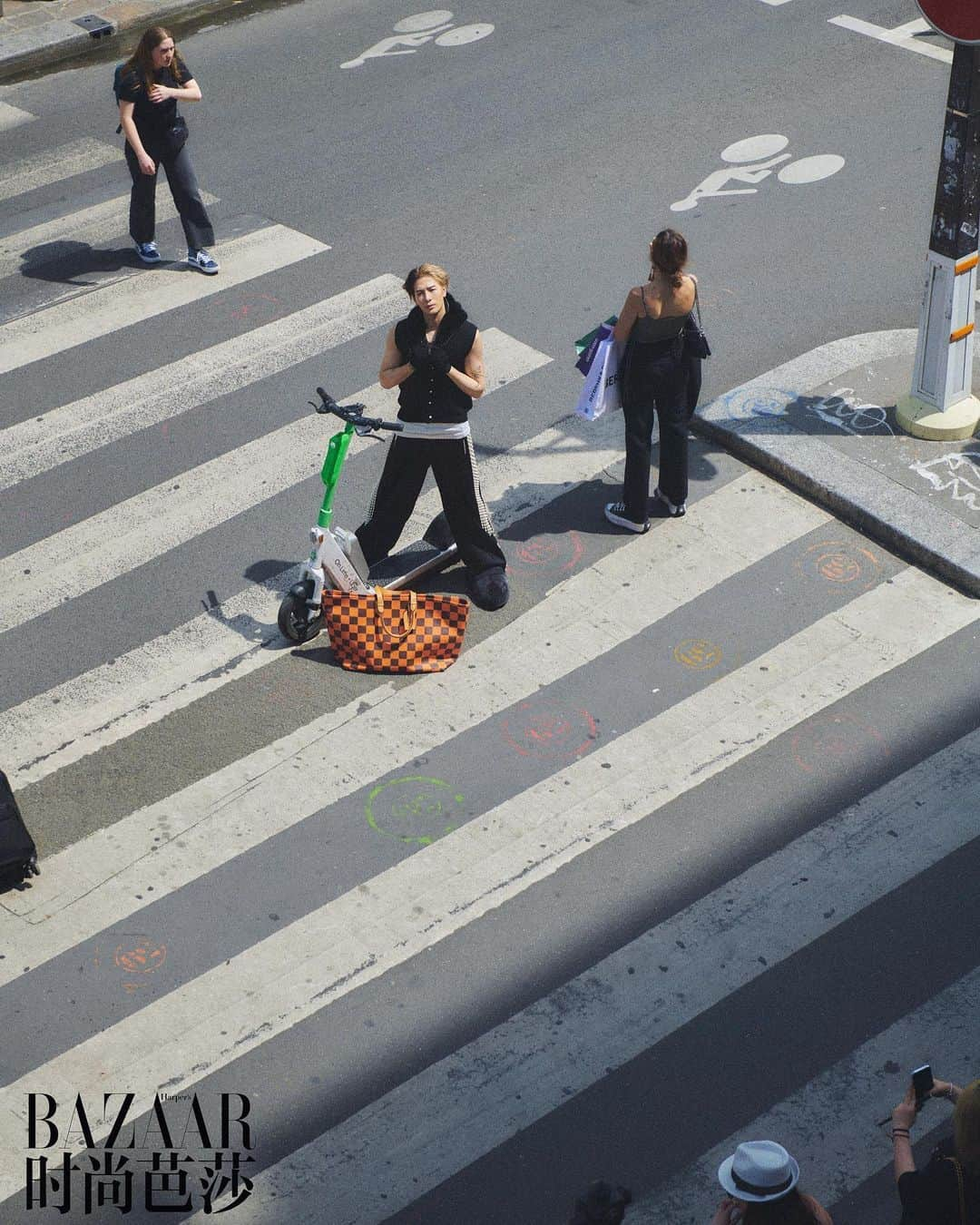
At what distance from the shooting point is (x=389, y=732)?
801 centimetres

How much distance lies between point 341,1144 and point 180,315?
22.7 feet

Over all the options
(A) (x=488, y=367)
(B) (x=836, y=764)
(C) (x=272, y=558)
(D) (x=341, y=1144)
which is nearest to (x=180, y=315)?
(A) (x=488, y=367)

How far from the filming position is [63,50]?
15.6 metres

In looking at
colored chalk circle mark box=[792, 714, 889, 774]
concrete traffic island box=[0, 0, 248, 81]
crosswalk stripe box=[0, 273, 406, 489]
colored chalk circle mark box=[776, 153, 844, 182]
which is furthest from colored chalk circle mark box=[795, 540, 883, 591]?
concrete traffic island box=[0, 0, 248, 81]

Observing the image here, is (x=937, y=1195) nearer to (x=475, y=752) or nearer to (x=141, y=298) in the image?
(x=475, y=752)

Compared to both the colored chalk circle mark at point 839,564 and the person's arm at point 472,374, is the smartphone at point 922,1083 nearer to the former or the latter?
the colored chalk circle mark at point 839,564

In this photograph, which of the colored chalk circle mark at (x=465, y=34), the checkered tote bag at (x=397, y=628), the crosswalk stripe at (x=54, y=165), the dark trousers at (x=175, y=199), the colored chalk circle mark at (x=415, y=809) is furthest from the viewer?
the colored chalk circle mark at (x=465, y=34)

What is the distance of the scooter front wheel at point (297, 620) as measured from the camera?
8.41 m

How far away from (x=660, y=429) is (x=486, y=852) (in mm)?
2905

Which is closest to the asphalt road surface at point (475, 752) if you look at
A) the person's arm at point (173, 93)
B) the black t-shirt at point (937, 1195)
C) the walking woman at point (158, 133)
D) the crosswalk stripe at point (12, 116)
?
the walking woman at point (158, 133)

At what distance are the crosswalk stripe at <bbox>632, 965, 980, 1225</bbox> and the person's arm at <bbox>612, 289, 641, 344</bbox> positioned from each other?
384cm

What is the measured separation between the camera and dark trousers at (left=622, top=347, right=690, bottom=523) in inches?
348

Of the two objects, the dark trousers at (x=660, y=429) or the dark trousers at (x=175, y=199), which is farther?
the dark trousers at (x=175, y=199)

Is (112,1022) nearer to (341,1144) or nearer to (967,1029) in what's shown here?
(341,1144)
